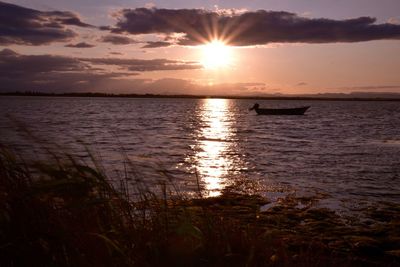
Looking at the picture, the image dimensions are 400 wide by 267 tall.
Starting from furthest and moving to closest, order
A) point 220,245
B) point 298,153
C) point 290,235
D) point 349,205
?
point 298,153 → point 349,205 → point 290,235 → point 220,245

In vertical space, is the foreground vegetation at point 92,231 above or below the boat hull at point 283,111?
above

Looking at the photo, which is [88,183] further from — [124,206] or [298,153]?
[298,153]

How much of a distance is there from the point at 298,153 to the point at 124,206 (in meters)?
26.9

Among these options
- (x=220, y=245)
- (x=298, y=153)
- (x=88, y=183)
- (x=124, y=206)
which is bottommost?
(x=298, y=153)

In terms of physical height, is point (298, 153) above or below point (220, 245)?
below

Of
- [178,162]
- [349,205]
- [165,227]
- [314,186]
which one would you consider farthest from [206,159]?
[165,227]

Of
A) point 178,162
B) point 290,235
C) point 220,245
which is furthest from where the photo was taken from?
point 178,162

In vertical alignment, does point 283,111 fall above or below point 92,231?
below

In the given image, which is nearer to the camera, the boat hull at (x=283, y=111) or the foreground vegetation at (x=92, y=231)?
the foreground vegetation at (x=92, y=231)

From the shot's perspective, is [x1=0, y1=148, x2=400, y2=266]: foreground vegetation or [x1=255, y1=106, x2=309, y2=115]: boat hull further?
[x1=255, y1=106, x2=309, y2=115]: boat hull

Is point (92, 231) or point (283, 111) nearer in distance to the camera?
point (92, 231)

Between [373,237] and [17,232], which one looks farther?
[373,237]

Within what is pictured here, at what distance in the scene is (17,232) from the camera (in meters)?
4.89

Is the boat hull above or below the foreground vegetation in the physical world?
below
